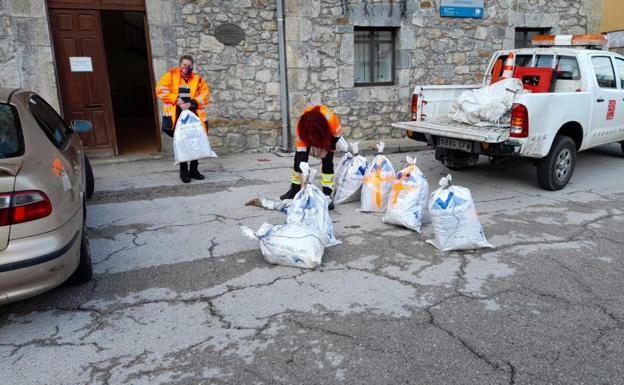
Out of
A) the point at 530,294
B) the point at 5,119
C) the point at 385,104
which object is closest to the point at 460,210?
the point at 530,294

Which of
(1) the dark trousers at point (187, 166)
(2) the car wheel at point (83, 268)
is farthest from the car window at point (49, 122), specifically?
(1) the dark trousers at point (187, 166)

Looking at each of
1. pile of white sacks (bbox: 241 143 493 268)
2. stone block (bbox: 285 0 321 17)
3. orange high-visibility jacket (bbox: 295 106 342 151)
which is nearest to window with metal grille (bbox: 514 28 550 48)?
stone block (bbox: 285 0 321 17)

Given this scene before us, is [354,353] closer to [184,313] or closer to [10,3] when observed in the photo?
[184,313]

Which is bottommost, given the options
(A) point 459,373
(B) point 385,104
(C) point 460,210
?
(A) point 459,373

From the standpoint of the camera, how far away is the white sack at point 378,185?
5445 mm

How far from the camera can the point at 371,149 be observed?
9.23m

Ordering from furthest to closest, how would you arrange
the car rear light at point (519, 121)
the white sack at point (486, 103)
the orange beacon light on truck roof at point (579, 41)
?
the orange beacon light on truck roof at point (579, 41) → the white sack at point (486, 103) → the car rear light at point (519, 121)

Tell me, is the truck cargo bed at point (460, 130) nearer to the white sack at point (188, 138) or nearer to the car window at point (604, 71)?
the car window at point (604, 71)

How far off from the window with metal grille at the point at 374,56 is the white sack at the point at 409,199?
5.28m

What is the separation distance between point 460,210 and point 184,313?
2.46m

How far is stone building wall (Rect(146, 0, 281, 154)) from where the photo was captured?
8.20 m

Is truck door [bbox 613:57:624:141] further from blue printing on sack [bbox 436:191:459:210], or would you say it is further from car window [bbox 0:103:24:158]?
car window [bbox 0:103:24:158]

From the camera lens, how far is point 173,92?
6523 mm

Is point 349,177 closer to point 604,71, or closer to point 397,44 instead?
point 604,71
